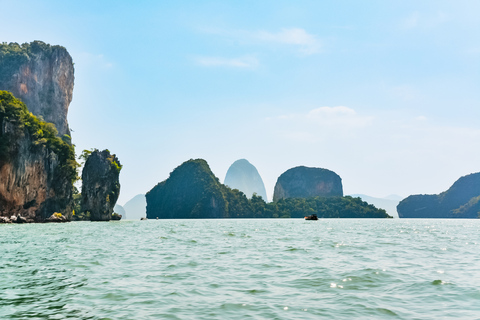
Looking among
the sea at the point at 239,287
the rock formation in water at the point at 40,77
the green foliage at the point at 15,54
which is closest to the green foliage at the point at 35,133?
the rock formation in water at the point at 40,77

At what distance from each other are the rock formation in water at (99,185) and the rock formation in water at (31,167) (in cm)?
634

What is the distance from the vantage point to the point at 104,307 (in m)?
9.92

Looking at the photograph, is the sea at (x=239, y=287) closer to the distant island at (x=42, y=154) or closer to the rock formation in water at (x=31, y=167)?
Answer: the rock formation in water at (x=31, y=167)

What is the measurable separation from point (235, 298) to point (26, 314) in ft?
18.0

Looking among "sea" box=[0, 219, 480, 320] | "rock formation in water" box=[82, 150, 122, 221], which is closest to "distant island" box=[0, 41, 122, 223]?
"rock formation in water" box=[82, 150, 122, 221]

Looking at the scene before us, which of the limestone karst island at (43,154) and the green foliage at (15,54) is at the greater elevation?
the green foliage at (15,54)

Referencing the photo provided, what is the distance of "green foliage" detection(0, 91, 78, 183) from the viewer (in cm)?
7619

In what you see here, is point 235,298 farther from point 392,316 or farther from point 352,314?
point 392,316

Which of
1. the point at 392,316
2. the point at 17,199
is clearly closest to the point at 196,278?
the point at 392,316

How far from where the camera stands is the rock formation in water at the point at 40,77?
133250 mm

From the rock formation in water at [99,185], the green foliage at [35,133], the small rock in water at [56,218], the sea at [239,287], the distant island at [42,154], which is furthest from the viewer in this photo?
the rock formation in water at [99,185]

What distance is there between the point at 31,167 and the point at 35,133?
8.11 m

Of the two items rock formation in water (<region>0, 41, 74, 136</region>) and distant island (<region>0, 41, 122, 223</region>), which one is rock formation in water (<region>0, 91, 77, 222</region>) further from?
rock formation in water (<region>0, 41, 74, 136</region>)

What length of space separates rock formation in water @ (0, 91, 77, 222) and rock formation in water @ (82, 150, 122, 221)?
634 cm
